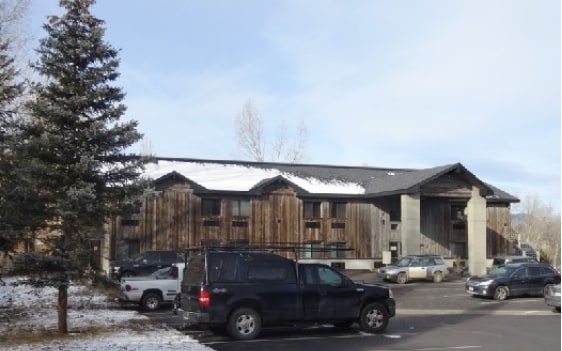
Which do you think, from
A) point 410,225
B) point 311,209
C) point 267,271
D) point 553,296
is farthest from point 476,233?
point 267,271

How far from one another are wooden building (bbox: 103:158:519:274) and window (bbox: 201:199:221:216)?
6 cm

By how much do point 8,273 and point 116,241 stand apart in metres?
24.8

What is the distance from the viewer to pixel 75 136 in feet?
50.9

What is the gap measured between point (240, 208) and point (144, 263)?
1133 centimetres

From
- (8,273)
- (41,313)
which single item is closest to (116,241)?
(41,313)

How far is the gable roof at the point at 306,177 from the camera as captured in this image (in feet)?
140

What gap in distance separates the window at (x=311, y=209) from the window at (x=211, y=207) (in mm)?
5915

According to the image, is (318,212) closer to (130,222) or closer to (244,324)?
(130,222)

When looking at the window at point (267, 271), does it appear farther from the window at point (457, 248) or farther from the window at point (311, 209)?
the window at point (457, 248)

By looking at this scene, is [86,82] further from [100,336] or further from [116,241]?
[116,241]

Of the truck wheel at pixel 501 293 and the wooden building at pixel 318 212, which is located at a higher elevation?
the wooden building at pixel 318 212

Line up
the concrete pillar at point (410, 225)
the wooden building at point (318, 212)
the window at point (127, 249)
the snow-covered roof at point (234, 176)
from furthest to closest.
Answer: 1. the snow-covered roof at point (234, 176)
2. the concrete pillar at point (410, 225)
3. the wooden building at point (318, 212)
4. the window at point (127, 249)

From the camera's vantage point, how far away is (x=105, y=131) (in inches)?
614

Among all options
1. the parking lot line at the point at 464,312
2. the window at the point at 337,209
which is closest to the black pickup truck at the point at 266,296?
the parking lot line at the point at 464,312
